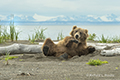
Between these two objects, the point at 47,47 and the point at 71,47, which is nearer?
the point at 47,47

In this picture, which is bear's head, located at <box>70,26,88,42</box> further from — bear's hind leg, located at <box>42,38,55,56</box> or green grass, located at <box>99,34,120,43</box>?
green grass, located at <box>99,34,120,43</box>

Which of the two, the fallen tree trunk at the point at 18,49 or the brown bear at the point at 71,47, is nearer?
the brown bear at the point at 71,47

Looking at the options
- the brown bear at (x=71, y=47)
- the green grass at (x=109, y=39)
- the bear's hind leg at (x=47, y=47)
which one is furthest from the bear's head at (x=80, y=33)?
the green grass at (x=109, y=39)

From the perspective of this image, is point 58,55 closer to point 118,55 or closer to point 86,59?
point 86,59

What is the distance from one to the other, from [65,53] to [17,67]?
1.76m

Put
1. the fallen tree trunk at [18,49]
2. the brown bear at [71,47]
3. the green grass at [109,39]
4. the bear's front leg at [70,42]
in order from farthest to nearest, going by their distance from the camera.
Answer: the green grass at [109,39] → the fallen tree trunk at [18,49] → the brown bear at [71,47] → the bear's front leg at [70,42]

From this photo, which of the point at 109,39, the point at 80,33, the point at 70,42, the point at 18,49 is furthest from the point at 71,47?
the point at 109,39

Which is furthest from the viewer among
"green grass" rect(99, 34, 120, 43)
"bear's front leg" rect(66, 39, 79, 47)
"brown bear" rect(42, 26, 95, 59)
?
"green grass" rect(99, 34, 120, 43)

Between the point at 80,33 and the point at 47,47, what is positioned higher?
the point at 80,33

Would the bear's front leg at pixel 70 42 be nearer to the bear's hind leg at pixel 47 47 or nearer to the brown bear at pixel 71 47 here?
the brown bear at pixel 71 47

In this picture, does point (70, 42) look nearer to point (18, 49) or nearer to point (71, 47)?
point (71, 47)

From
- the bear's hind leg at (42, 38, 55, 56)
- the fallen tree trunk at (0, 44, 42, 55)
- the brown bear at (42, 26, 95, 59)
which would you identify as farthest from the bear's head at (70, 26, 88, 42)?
the fallen tree trunk at (0, 44, 42, 55)

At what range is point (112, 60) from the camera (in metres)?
5.19

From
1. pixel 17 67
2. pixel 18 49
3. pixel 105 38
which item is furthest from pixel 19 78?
pixel 105 38
